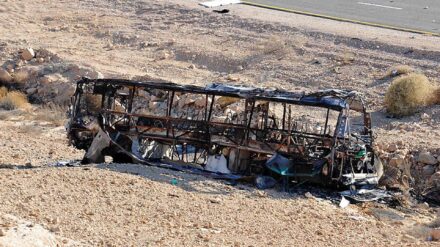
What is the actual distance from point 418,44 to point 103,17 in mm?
11452

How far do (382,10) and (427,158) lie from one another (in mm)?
12439

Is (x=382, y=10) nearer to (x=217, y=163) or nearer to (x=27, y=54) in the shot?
(x=27, y=54)

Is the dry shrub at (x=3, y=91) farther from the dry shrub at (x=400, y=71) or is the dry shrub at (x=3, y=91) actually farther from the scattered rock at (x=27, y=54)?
the dry shrub at (x=400, y=71)

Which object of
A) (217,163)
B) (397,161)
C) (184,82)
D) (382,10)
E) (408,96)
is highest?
(382,10)

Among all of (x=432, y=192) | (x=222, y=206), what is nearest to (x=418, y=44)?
(x=432, y=192)

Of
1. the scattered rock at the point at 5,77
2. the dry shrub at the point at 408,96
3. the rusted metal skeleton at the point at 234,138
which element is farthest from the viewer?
the scattered rock at the point at 5,77

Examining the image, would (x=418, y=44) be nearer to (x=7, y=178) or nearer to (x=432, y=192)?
(x=432, y=192)

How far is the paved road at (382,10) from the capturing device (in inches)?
1173

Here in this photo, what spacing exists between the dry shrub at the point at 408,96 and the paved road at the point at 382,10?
6.08 meters

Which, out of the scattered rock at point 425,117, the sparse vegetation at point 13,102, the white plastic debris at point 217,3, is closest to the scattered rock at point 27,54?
the sparse vegetation at point 13,102

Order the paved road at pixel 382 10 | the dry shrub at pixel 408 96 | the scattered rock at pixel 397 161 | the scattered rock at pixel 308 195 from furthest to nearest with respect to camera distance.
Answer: the paved road at pixel 382 10 < the dry shrub at pixel 408 96 < the scattered rock at pixel 397 161 < the scattered rock at pixel 308 195

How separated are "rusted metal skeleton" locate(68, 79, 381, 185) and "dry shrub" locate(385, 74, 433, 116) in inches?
152

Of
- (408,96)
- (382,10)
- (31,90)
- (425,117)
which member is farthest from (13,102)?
(382,10)

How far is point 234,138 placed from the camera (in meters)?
17.7
